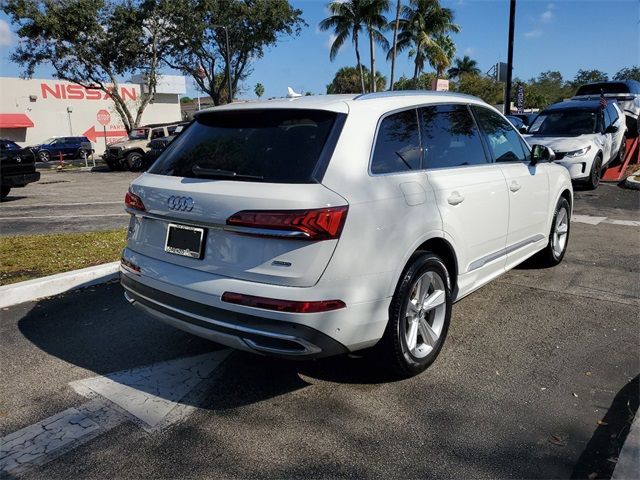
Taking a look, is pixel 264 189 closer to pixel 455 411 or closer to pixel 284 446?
pixel 284 446

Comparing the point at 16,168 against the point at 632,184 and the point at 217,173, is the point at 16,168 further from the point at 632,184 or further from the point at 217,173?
the point at 632,184

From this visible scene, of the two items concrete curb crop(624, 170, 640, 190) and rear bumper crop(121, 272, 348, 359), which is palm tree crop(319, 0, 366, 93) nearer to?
concrete curb crop(624, 170, 640, 190)

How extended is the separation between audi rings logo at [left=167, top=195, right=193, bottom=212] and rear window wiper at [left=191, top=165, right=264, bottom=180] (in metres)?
0.19

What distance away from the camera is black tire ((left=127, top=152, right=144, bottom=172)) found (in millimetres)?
23984

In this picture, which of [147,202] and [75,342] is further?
[75,342]

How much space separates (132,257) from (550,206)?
4068 mm

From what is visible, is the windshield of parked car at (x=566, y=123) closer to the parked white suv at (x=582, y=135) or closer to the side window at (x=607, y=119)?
the parked white suv at (x=582, y=135)

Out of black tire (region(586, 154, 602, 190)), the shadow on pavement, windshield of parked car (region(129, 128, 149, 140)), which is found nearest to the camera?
the shadow on pavement

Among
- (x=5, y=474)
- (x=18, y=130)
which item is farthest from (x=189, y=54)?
(x=5, y=474)

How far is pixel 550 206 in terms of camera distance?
5.33m

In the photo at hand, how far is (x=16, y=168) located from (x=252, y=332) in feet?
39.4

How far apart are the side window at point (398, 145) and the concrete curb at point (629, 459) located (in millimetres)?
1906

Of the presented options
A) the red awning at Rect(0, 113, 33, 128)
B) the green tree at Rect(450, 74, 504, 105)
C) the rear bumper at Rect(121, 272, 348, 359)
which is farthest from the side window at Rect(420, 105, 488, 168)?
the green tree at Rect(450, 74, 504, 105)

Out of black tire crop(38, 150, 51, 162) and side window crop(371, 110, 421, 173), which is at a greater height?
side window crop(371, 110, 421, 173)
